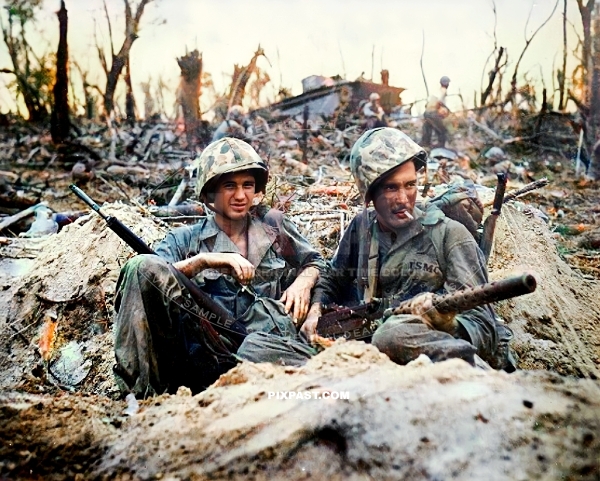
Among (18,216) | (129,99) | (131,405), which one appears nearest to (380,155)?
(131,405)

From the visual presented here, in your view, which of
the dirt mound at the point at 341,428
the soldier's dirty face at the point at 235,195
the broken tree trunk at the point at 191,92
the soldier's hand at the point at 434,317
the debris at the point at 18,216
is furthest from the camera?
the debris at the point at 18,216

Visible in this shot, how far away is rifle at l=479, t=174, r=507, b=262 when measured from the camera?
2543mm

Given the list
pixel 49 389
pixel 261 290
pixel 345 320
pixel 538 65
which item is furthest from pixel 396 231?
pixel 49 389

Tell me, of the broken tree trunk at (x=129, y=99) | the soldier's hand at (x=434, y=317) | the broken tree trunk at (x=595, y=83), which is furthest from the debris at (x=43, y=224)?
the broken tree trunk at (x=595, y=83)

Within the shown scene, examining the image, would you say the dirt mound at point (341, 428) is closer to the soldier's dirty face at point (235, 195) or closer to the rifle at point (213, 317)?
the rifle at point (213, 317)

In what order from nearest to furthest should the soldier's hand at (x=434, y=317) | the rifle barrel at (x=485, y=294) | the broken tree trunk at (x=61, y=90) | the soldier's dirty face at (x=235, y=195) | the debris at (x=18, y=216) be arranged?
the rifle barrel at (x=485, y=294) < the soldier's hand at (x=434, y=317) < the soldier's dirty face at (x=235, y=195) < the broken tree trunk at (x=61, y=90) < the debris at (x=18, y=216)

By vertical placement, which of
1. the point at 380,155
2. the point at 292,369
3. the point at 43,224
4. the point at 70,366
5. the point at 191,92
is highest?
the point at 191,92

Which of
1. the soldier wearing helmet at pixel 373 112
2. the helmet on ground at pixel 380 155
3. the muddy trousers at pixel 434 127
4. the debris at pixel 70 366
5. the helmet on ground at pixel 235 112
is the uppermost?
the helmet on ground at pixel 235 112

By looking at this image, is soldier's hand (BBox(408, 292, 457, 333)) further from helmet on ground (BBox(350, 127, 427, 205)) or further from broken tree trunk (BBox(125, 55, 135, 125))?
broken tree trunk (BBox(125, 55, 135, 125))

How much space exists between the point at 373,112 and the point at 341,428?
1.89 m

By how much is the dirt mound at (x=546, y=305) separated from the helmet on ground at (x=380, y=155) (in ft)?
2.20

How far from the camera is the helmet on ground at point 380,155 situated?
2.47m

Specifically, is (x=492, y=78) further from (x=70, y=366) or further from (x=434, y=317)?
(x=70, y=366)

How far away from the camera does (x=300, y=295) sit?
8.54 ft
